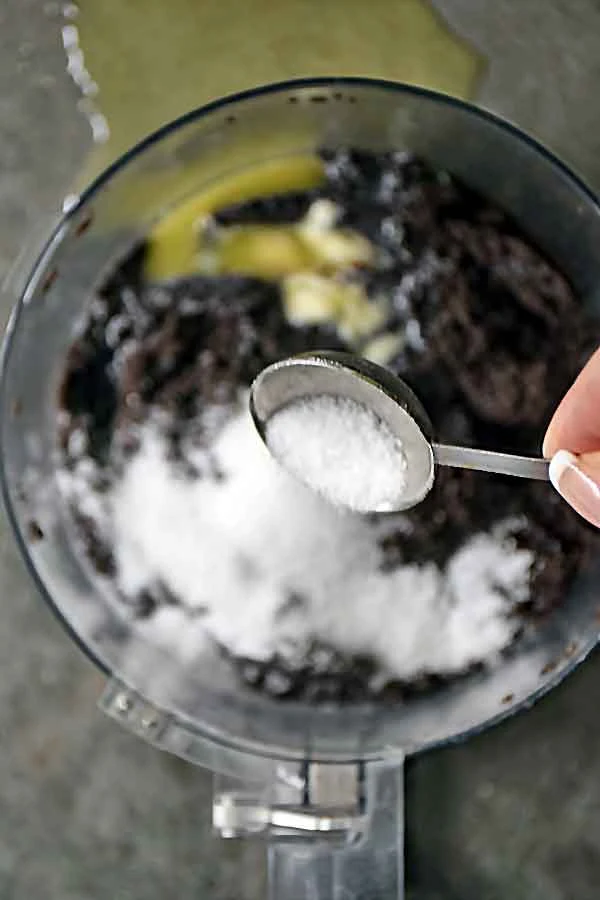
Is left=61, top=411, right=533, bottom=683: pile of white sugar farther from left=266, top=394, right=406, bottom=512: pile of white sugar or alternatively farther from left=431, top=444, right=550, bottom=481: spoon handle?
left=431, top=444, right=550, bottom=481: spoon handle

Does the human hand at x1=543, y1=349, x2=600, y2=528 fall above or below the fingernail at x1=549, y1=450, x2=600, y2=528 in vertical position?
above

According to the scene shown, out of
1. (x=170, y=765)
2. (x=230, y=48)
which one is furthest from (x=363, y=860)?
(x=230, y=48)

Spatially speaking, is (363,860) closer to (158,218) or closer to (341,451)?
(341,451)

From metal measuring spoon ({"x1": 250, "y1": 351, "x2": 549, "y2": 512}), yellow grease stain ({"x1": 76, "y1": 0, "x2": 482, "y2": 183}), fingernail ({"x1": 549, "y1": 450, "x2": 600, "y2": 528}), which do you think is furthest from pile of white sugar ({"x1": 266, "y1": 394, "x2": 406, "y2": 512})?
yellow grease stain ({"x1": 76, "y1": 0, "x2": 482, "y2": 183})

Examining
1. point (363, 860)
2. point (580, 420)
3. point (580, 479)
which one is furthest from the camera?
point (363, 860)

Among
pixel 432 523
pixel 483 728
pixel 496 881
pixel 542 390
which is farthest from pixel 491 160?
pixel 496 881

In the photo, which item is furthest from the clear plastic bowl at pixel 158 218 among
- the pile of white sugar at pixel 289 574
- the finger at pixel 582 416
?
the finger at pixel 582 416

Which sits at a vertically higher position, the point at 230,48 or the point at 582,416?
the point at 230,48
